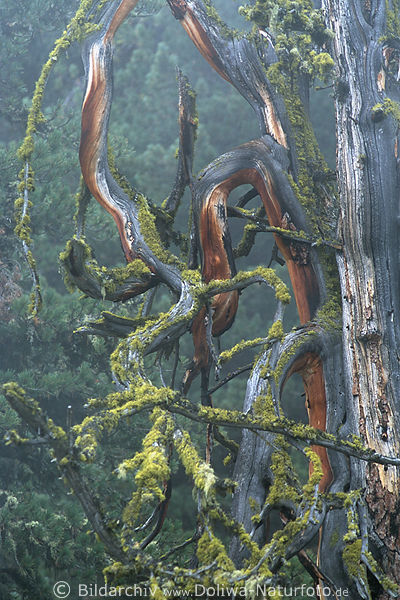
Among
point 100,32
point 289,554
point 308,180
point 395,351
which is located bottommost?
point 289,554

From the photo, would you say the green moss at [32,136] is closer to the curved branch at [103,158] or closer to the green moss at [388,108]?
the curved branch at [103,158]

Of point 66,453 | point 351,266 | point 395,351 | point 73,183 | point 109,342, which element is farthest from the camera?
point 73,183

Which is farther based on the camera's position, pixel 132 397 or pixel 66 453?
pixel 132 397

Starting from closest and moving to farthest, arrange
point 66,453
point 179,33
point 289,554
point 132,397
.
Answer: point 66,453
point 289,554
point 132,397
point 179,33

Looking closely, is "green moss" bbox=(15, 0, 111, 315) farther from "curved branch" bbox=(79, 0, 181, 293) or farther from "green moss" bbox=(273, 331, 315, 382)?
"green moss" bbox=(273, 331, 315, 382)

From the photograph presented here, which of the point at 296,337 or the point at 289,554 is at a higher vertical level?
the point at 296,337

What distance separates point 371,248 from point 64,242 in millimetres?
4985

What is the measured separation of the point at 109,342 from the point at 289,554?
13.3 ft

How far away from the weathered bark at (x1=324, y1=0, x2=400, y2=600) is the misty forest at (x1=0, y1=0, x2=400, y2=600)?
0.04ft

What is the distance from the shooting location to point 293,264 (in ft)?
14.1

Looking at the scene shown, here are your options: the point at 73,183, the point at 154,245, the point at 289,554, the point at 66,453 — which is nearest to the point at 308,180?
the point at 154,245

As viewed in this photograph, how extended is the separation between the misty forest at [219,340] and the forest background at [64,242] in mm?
31

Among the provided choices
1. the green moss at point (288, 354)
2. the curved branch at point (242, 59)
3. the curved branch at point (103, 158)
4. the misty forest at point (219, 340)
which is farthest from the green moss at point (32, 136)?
the green moss at point (288, 354)

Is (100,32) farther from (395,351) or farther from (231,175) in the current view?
(395,351)
